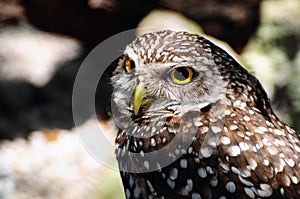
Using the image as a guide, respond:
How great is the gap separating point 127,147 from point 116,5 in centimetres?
233

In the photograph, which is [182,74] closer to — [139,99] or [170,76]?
[170,76]

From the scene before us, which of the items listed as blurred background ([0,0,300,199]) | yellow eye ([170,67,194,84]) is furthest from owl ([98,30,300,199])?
blurred background ([0,0,300,199])

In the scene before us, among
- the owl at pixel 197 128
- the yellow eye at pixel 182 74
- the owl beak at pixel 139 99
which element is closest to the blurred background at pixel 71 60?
the owl at pixel 197 128

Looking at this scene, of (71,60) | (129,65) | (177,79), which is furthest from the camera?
(71,60)

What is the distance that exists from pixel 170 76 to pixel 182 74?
0.06 m

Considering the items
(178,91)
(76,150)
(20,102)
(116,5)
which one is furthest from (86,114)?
(178,91)

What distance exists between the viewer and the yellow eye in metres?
3.14

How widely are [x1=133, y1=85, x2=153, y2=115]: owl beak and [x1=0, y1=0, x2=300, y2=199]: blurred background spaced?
1.65 metres

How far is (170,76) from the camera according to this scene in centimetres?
316

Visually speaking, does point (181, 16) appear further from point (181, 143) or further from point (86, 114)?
point (181, 143)

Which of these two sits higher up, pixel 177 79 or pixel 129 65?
pixel 129 65

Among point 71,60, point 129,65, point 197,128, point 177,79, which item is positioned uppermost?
point 71,60

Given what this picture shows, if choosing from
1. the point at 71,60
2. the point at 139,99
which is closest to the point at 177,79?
the point at 139,99

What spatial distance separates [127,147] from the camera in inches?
135
